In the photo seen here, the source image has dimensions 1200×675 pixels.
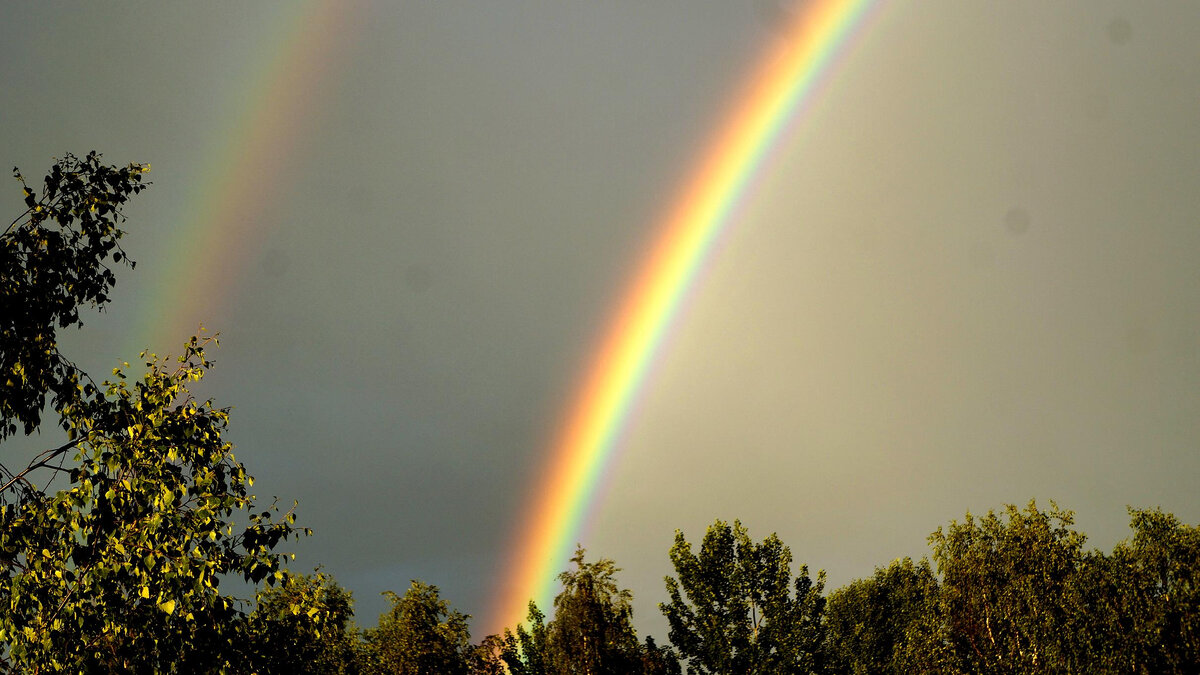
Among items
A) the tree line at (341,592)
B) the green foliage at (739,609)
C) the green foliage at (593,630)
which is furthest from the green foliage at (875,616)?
the green foliage at (593,630)

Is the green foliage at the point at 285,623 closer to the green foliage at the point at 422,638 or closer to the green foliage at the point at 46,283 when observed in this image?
the green foliage at the point at 46,283

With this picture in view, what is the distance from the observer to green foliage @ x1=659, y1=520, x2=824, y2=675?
48812mm

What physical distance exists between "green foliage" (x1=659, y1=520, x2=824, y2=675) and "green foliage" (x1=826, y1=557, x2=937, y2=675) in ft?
40.6

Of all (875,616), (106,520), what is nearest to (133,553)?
(106,520)

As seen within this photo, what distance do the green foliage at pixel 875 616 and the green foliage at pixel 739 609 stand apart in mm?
12383

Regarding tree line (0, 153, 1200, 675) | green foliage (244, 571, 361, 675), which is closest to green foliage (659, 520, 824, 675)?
tree line (0, 153, 1200, 675)

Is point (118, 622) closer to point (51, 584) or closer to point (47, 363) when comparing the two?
point (51, 584)

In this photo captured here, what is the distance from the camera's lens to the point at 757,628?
163 feet

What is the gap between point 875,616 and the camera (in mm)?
67812

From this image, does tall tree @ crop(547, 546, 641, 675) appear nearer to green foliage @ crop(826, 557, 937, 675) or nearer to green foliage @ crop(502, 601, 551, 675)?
green foliage @ crop(502, 601, 551, 675)

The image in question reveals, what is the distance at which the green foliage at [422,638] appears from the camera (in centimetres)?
2853

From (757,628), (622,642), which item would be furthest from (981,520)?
(622,642)

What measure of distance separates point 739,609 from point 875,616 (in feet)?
70.9

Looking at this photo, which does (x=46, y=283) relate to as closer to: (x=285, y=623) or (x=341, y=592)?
(x=285, y=623)
